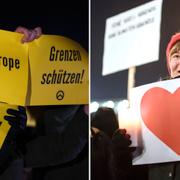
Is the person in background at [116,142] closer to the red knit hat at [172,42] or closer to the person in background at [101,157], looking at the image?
the person in background at [101,157]

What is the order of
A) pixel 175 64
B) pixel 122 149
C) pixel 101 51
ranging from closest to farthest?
pixel 175 64, pixel 122 149, pixel 101 51

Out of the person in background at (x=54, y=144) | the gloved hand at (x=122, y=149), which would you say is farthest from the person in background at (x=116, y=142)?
the person in background at (x=54, y=144)

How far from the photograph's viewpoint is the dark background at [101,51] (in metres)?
1.52

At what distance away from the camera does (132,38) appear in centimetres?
165

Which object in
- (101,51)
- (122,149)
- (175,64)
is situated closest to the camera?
(175,64)

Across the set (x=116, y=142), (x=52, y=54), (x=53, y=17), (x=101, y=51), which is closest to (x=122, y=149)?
(x=116, y=142)

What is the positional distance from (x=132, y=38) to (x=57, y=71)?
391 millimetres

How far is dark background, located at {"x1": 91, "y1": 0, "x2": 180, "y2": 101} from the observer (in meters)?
1.52

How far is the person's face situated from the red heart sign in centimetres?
6

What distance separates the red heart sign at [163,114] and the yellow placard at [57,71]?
0.35 m

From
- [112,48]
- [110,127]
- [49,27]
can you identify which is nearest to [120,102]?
[110,127]

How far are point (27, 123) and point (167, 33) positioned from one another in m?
0.74

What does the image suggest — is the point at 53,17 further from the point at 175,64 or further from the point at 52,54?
the point at 175,64

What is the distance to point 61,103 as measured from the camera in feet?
5.89
